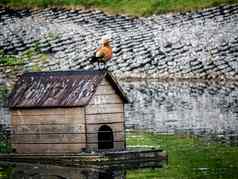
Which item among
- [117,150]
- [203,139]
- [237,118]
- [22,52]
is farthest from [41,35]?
[117,150]

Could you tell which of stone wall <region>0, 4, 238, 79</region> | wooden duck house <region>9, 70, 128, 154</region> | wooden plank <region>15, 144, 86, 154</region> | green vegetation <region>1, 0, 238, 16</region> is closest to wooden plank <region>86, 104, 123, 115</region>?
wooden duck house <region>9, 70, 128, 154</region>

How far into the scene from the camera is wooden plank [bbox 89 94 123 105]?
34875mm

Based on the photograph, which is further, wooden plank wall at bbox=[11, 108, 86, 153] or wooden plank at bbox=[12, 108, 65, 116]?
wooden plank at bbox=[12, 108, 65, 116]

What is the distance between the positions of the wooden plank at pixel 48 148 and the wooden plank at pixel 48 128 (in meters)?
0.41

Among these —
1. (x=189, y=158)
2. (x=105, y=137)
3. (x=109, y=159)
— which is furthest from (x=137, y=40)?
(x=109, y=159)

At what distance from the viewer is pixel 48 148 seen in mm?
35219

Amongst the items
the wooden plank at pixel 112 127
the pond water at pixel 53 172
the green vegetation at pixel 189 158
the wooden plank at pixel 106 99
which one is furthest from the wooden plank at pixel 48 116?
the green vegetation at pixel 189 158

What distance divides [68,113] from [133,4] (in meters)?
44.1

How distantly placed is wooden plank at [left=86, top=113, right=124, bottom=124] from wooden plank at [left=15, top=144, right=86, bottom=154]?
0.80 metres

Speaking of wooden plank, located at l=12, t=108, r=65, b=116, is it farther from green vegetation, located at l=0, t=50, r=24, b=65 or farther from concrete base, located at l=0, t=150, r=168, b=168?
green vegetation, located at l=0, t=50, r=24, b=65

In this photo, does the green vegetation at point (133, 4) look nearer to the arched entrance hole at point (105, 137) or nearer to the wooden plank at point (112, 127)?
the arched entrance hole at point (105, 137)

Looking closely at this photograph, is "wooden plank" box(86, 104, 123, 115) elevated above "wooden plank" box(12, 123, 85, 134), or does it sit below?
above

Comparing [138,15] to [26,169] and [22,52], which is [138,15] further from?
[26,169]

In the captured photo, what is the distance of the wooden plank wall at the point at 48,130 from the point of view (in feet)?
114
